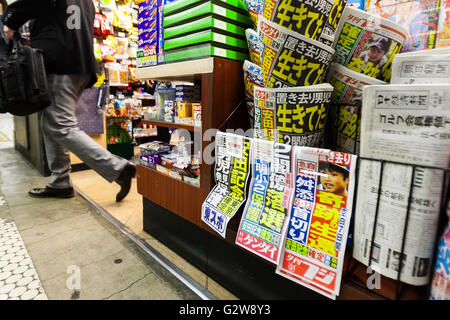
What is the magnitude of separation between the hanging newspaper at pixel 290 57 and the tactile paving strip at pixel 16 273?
1105mm

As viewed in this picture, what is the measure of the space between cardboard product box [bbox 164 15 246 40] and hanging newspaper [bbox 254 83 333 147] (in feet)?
1.12

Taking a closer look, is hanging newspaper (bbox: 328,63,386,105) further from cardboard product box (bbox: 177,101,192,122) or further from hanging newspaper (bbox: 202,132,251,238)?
cardboard product box (bbox: 177,101,192,122)

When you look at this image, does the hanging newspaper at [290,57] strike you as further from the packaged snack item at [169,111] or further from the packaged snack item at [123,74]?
the packaged snack item at [123,74]

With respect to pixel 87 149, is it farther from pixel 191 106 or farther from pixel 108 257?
pixel 191 106

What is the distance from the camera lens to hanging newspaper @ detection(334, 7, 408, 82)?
2.27 ft

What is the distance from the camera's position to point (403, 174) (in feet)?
1.76

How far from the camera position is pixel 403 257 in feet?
1.79

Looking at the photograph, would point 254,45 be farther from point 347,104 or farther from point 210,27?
point 347,104

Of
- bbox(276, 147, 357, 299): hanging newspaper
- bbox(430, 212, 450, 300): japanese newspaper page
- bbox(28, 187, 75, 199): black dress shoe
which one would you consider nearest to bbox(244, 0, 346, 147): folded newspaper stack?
bbox(276, 147, 357, 299): hanging newspaper

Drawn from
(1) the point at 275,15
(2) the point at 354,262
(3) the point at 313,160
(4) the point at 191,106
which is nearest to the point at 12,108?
(4) the point at 191,106

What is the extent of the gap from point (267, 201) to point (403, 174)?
345mm

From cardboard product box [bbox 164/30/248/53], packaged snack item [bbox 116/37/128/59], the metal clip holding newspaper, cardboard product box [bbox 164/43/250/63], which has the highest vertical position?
packaged snack item [bbox 116/37/128/59]

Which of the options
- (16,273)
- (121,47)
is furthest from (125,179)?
(121,47)
